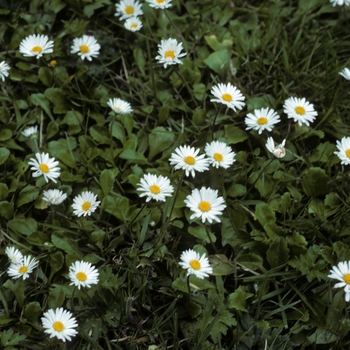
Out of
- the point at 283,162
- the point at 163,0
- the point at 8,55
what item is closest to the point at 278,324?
the point at 283,162

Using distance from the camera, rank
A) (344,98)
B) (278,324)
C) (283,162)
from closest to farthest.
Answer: (278,324), (283,162), (344,98)

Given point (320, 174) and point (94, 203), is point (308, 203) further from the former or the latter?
point (94, 203)

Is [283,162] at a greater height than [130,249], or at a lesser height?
greater

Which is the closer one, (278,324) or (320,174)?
(278,324)

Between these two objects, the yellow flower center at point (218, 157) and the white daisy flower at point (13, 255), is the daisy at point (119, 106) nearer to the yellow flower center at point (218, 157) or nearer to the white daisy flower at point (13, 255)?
the yellow flower center at point (218, 157)

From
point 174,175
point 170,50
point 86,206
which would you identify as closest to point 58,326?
point 86,206

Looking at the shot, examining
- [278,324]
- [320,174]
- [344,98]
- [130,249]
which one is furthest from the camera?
[344,98]

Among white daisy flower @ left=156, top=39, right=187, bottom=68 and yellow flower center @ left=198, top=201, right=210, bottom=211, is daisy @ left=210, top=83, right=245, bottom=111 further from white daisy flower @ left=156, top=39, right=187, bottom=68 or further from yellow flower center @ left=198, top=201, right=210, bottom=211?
yellow flower center @ left=198, top=201, right=210, bottom=211
